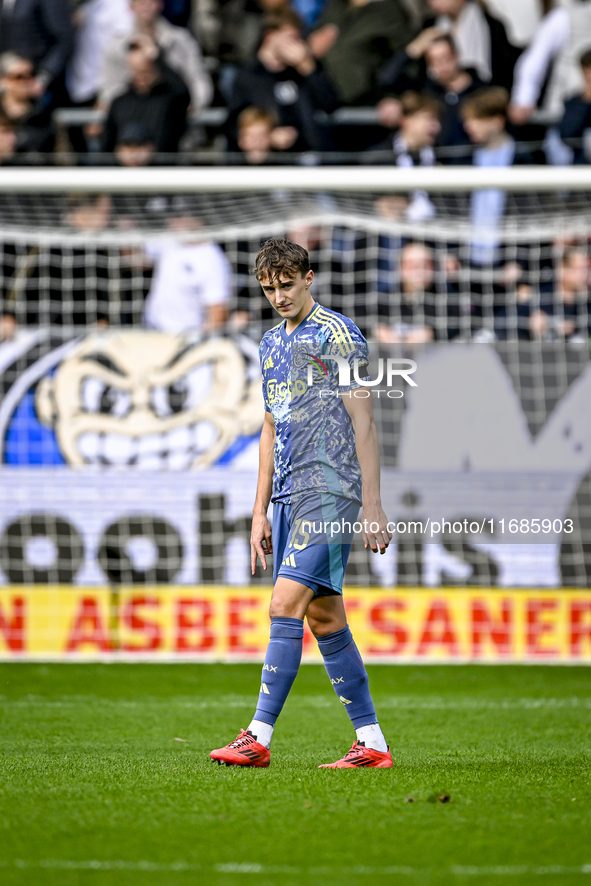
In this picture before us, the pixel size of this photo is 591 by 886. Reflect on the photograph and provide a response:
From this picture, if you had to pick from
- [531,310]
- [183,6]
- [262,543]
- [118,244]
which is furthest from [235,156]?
[262,543]

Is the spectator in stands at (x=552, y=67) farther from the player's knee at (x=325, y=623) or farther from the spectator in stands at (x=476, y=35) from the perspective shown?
the player's knee at (x=325, y=623)

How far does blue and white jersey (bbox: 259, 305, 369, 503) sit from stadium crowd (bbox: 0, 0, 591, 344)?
14.6ft

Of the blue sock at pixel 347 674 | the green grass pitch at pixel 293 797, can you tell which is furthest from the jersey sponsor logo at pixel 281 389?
the green grass pitch at pixel 293 797

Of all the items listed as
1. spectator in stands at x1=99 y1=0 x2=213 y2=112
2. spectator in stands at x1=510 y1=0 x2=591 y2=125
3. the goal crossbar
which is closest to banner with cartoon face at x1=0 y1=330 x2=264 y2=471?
the goal crossbar

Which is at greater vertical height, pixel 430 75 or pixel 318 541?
pixel 430 75

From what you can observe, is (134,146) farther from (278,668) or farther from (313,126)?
(278,668)

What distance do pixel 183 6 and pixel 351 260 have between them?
3647 mm

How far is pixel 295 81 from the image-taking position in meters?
10.0

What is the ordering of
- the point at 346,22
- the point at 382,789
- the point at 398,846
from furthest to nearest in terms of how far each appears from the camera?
1. the point at 346,22
2. the point at 382,789
3. the point at 398,846

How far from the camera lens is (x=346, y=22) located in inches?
415

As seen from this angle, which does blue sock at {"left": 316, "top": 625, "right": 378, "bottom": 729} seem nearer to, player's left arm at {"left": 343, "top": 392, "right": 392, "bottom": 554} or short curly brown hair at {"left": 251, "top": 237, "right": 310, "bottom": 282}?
player's left arm at {"left": 343, "top": 392, "right": 392, "bottom": 554}

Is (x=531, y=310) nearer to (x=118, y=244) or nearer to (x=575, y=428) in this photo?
(x=575, y=428)

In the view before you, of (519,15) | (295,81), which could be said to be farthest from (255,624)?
(519,15)

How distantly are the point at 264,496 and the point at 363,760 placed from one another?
97cm
